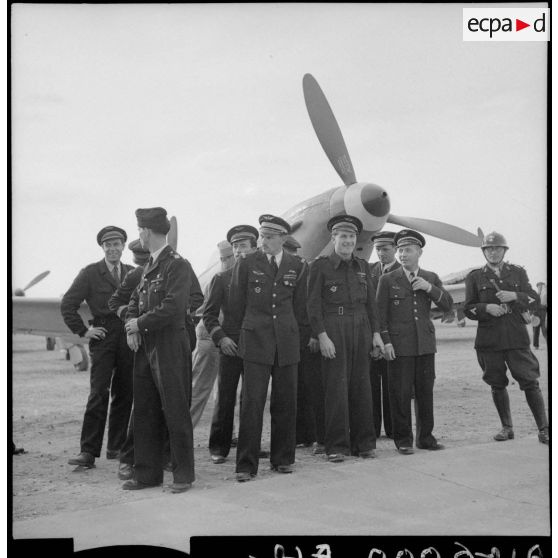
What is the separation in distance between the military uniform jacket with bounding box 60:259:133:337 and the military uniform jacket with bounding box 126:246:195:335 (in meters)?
0.78

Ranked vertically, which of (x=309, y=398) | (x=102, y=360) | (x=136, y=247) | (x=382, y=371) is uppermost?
(x=136, y=247)

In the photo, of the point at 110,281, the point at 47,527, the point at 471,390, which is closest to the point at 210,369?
the point at 110,281

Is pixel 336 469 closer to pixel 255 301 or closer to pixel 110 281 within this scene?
pixel 255 301

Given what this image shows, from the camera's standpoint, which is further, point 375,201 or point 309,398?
point 375,201

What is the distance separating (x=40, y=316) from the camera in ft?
32.0

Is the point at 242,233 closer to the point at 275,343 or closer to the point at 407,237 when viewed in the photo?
the point at 275,343

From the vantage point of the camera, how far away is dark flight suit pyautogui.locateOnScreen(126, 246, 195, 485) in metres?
3.96

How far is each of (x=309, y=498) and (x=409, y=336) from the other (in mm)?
1941

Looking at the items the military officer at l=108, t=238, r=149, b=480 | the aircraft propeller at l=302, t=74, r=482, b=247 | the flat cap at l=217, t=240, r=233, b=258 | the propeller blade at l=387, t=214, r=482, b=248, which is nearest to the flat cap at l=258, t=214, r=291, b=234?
the military officer at l=108, t=238, r=149, b=480

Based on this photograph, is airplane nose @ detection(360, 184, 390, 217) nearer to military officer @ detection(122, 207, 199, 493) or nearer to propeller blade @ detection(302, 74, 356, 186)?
propeller blade @ detection(302, 74, 356, 186)

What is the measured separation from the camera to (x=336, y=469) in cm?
421

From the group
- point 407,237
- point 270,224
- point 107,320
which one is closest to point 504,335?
point 407,237

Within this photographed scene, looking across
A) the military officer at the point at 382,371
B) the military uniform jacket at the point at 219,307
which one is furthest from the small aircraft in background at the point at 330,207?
Answer: the military uniform jacket at the point at 219,307

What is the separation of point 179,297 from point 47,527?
150 cm
